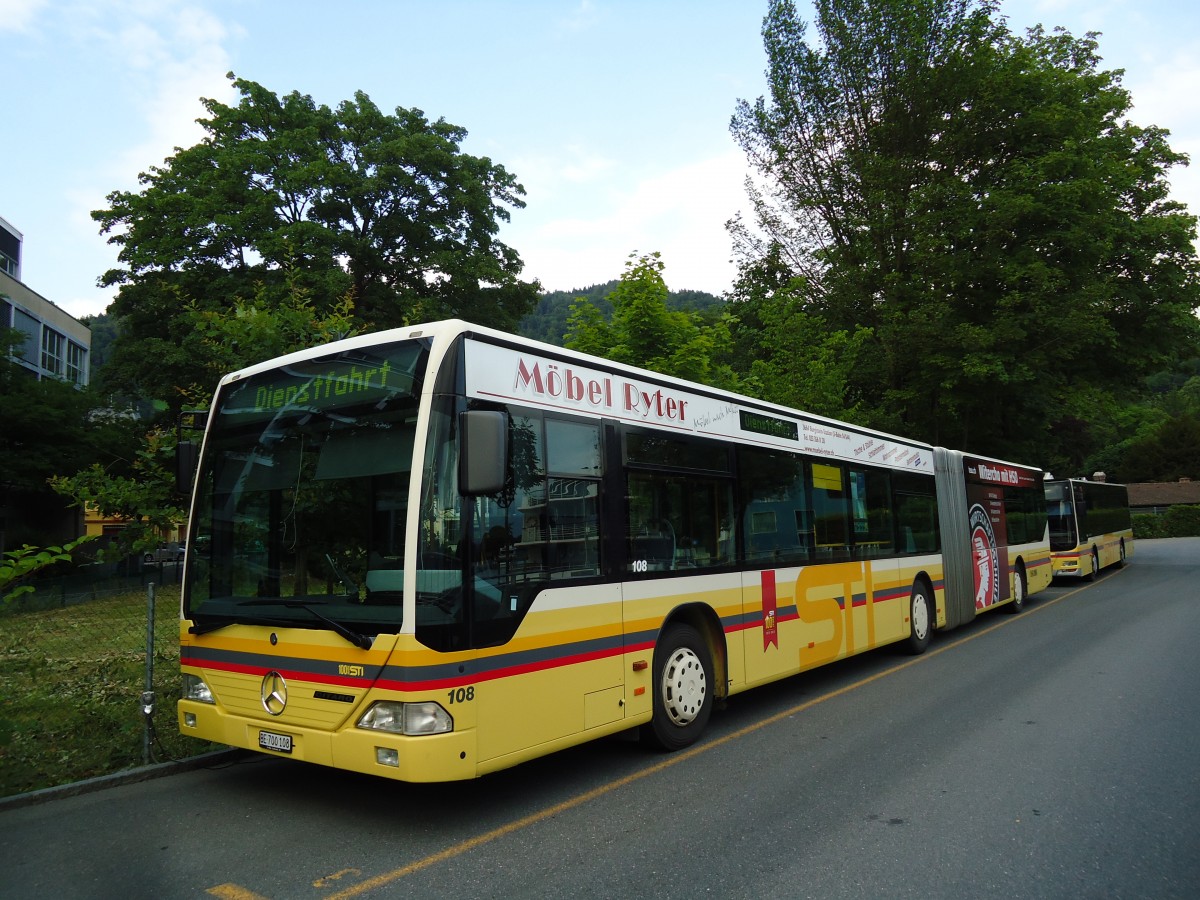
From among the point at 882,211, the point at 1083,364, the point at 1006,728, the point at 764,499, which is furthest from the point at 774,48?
the point at 1006,728

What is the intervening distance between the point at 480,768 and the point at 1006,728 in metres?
4.77

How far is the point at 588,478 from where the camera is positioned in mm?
5754

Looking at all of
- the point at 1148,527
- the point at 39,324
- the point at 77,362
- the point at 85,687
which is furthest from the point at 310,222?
the point at 1148,527

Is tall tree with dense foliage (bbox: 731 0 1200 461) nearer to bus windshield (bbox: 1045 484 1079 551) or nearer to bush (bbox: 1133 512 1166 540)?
bus windshield (bbox: 1045 484 1079 551)

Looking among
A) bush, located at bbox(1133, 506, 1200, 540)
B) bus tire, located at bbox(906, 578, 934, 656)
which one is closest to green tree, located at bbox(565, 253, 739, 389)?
bus tire, located at bbox(906, 578, 934, 656)

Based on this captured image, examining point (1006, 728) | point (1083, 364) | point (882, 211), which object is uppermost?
point (882, 211)

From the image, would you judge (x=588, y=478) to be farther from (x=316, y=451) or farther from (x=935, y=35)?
(x=935, y=35)

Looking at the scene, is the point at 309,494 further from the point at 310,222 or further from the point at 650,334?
the point at 310,222

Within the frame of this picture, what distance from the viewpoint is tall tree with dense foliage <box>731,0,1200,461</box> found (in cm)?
2081

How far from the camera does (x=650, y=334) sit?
15055 mm

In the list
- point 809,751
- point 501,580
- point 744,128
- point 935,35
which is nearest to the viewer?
point 501,580

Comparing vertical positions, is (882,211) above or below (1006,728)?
above

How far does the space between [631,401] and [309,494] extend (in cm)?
250

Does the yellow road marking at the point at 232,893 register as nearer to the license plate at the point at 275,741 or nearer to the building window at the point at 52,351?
the license plate at the point at 275,741
